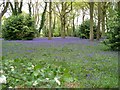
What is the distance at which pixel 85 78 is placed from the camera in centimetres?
205

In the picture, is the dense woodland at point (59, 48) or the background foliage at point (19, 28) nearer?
the dense woodland at point (59, 48)

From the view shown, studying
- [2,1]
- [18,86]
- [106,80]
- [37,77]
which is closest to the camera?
[37,77]

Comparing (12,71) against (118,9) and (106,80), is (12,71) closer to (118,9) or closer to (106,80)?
(106,80)

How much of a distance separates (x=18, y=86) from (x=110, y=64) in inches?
56.5

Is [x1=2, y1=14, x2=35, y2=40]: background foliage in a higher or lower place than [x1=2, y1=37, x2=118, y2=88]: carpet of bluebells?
higher

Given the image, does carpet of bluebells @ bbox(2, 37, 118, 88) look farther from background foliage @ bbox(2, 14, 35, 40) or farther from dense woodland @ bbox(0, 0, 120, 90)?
background foliage @ bbox(2, 14, 35, 40)

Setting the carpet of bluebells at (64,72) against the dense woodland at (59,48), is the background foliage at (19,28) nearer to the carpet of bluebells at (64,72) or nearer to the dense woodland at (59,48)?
the dense woodland at (59,48)

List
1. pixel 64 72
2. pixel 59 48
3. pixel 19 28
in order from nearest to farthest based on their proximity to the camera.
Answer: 1. pixel 64 72
2. pixel 59 48
3. pixel 19 28

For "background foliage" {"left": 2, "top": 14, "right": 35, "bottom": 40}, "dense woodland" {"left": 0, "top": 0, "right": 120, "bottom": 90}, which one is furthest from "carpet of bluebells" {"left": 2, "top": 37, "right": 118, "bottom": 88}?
"background foliage" {"left": 2, "top": 14, "right": 35, "bottom": 40}

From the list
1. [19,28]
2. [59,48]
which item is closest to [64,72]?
[59,48]

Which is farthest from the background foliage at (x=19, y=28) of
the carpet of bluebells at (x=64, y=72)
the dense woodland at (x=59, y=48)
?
the carpet of bluebells at (x=64, y=72)

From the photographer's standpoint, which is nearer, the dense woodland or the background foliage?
the dense woodland

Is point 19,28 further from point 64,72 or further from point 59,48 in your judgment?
point 64,72

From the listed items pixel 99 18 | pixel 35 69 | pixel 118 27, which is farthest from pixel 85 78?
pixel 99 18
